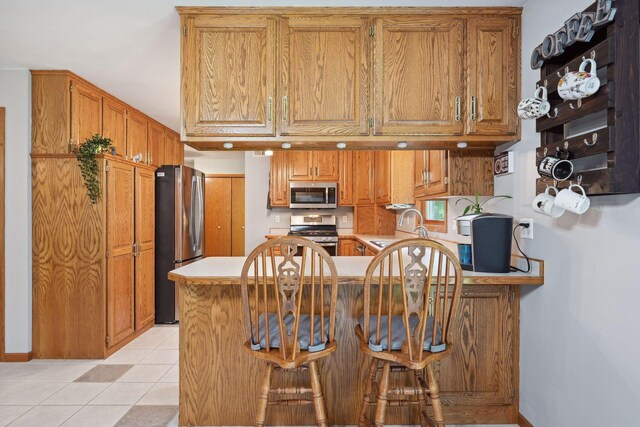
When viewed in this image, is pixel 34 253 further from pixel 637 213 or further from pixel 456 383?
pixel 637 213

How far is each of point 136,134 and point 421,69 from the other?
3410 mm

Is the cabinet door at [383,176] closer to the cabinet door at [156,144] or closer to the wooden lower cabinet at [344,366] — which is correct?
the wooden lower cabinet at [344,366]

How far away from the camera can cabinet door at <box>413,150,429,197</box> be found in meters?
2.92

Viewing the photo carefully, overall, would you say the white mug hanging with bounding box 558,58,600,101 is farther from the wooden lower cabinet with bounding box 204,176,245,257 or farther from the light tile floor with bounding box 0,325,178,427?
the wooden lower cabinet with bounding box 204,176,245,257

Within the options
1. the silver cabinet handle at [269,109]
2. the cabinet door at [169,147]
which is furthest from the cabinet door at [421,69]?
the cabinet door at [169,147]

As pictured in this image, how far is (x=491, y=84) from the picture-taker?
217 cm

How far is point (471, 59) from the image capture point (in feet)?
7.09

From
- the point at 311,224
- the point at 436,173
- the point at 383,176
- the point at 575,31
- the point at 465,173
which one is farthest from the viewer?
the point at 311,224

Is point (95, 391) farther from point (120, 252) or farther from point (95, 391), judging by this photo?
point (120, 252)

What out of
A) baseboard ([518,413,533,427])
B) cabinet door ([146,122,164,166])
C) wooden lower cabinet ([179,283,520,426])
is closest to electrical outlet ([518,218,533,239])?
wooden lower cabinet ([179,283,520,426])

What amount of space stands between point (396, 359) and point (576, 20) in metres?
1.54

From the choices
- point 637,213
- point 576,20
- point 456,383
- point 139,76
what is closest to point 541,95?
point 576,20

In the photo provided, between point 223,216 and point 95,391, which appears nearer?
point 95,391

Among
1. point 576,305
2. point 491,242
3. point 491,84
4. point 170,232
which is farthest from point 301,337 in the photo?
point 170,232
